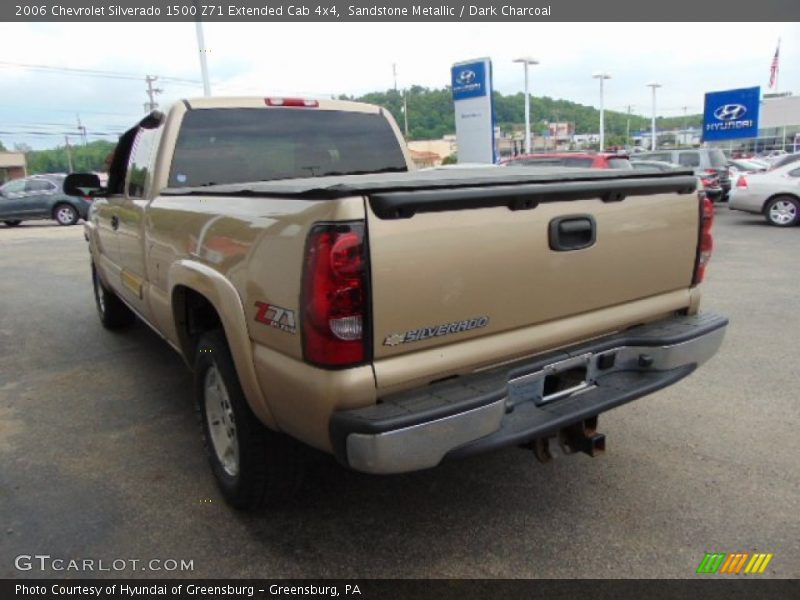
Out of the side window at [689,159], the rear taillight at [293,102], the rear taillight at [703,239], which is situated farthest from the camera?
the side window at [689,159]

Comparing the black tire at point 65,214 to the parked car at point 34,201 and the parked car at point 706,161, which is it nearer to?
the parked car at point 34,201

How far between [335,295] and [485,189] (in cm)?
69

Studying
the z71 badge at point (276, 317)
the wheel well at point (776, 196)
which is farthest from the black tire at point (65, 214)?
the z71 badge at point (276, 317)

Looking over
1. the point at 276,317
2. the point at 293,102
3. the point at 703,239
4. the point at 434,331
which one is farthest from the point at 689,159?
the point at 276,317

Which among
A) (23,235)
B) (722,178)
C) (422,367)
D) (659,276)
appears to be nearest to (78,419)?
(422,367)

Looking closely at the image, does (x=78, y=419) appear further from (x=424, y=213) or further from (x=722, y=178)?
(x=722, y=178)

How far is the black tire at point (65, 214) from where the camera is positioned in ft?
63.7

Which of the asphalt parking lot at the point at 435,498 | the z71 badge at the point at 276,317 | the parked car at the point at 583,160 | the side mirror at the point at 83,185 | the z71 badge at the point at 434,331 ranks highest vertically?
the side mirror at the point at 83,185

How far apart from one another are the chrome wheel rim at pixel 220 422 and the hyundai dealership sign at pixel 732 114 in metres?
31.8

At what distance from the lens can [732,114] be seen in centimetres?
2952

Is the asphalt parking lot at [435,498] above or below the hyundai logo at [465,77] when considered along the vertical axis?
below

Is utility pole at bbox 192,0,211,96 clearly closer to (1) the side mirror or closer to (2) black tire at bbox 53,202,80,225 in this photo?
(2) black tire at bbox 53,202,80,225

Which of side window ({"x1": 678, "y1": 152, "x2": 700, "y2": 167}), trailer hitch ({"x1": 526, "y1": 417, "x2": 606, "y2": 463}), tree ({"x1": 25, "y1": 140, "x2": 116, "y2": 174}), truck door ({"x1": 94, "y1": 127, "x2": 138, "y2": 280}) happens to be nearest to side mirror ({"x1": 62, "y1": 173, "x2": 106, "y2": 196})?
truck door ({"x1": 94, "y1": 127, "x2": 138, "y2": 280})

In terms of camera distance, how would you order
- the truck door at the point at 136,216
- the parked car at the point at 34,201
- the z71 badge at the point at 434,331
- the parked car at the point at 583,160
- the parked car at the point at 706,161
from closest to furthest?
1. the z71 badge at the point at 434,331
2. the truck door at the point at 136,216
3. the parked car at the point at 583,160
4. the parked car at the point at 706,161
5. the parked car at the point at 34,201
